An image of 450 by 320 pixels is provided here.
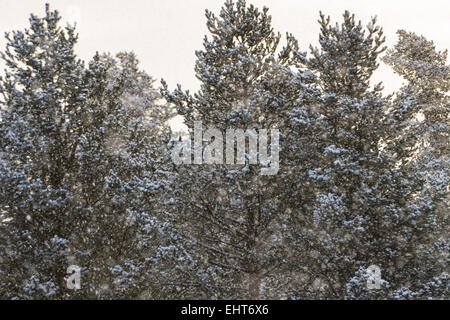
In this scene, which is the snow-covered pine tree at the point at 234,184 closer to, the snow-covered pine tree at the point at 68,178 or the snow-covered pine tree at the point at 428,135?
the snow-covered pine tree at the point at 68,178

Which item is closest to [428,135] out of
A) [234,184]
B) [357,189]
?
[357,189]

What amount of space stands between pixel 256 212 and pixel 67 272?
17.7ft

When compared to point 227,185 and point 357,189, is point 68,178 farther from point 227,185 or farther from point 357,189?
point 357,189

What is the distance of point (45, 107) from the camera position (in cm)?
1086

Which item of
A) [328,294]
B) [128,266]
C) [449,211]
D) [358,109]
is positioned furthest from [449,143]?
[128,266]

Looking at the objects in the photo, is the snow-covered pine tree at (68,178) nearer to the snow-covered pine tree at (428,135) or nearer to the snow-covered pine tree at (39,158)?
the snow-covered pine tree at (39,158)

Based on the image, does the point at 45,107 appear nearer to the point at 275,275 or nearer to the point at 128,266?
the point at 128,266

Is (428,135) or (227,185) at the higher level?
(428,135)

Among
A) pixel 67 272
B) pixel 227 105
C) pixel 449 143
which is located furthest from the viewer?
pixel 449 143

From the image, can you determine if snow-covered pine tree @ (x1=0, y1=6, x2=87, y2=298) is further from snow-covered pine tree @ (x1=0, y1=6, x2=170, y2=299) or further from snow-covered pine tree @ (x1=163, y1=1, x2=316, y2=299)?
snow-covered pine tree @ (x1=163, y1=1, x2=316, y2=299)

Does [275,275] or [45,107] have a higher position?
[45,107]

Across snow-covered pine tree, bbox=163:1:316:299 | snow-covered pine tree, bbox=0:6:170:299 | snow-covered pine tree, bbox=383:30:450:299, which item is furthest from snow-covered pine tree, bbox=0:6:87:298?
snow-covered pine tree, bbox=383:30:450:299

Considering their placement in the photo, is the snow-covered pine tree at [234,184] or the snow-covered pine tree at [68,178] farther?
the snow-covered pine tree at [234,184]

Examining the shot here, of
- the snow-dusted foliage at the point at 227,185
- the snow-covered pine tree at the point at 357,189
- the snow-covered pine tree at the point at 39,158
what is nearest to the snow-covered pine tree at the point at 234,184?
the snow-dusted foliage at the point at 227,185
